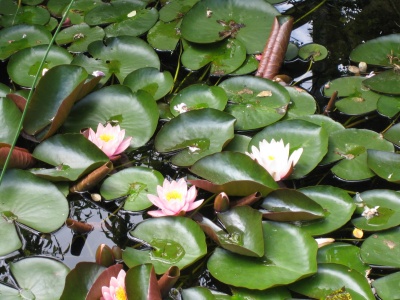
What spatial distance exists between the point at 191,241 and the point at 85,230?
45cm

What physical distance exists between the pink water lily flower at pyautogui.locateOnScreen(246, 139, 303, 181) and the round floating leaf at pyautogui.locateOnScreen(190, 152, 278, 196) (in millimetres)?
49

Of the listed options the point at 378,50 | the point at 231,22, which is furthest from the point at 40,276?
the point at 378,50

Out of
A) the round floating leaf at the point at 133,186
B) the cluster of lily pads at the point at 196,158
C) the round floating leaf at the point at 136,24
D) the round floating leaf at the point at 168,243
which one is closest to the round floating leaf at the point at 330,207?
the cluster of lily pads at the point at 196,158

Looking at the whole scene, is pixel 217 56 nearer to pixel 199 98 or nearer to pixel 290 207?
pixel 199 98

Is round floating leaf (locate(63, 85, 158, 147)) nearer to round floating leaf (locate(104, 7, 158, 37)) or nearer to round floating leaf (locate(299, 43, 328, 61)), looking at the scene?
round floating leaf (locate(104, 7, 158, 37))

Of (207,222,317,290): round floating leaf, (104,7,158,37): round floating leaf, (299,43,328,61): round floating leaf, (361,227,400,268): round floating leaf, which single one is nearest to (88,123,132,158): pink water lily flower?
(207,222,317,290): round floating leaf

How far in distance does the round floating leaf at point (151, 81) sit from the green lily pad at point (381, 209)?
1078 millimetres

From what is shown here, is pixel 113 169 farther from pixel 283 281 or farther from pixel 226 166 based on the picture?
pixel 283 281

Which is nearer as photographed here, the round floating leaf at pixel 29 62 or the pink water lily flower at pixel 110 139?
the pink water lily flower at pixel 110 139

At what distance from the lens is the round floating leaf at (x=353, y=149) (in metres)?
2.29

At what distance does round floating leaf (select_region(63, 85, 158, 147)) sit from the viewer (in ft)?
8.07

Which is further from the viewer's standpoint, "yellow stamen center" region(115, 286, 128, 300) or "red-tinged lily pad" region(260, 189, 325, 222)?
"red-tinged lily pad" region(260, 189, 325, 222)

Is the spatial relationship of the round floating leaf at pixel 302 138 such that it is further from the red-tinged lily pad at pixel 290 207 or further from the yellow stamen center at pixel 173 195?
the yellow stamen center at pixel 173 195

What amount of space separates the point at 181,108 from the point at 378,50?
1164 mm
